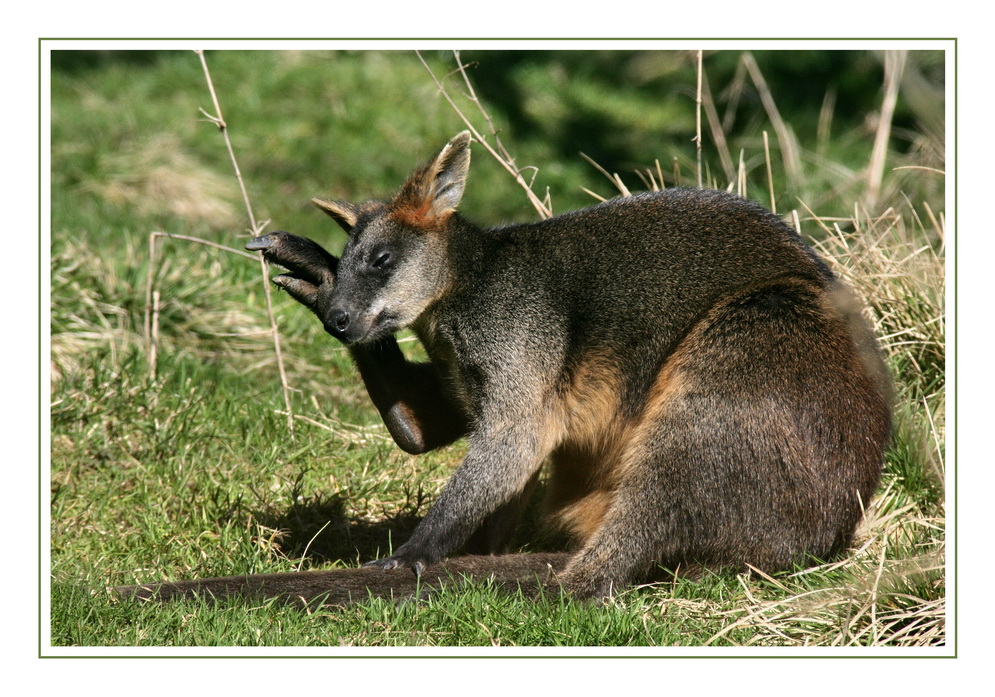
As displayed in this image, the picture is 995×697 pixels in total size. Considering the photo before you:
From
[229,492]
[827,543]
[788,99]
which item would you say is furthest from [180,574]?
[788,99]

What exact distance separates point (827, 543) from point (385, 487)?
2688 mm

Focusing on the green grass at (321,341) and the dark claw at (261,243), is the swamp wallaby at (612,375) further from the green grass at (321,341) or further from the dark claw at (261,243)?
the green grass at (321,341)

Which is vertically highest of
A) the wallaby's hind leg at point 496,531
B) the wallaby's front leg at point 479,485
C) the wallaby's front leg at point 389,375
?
the wallaby's front leg at point 389,375

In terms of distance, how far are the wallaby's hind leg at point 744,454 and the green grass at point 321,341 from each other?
0.21m

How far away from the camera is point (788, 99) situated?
1446 cm

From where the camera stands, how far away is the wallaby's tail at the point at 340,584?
17.4 feet

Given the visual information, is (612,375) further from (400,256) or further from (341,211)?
(341,211)

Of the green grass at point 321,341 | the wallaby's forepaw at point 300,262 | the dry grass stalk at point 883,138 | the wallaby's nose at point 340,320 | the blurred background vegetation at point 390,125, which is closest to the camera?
the green grass at point 321,341

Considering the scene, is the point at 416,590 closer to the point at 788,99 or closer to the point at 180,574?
the point at 180,574

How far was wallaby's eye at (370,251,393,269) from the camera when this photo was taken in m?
5.81

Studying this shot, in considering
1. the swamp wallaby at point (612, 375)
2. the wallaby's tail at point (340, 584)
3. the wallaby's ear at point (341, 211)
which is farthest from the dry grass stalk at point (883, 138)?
the wallaby's tail at point (340, 584)

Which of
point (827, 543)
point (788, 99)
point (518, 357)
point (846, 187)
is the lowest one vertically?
Result: point (827, 543)

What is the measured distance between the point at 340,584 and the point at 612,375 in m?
1.70
